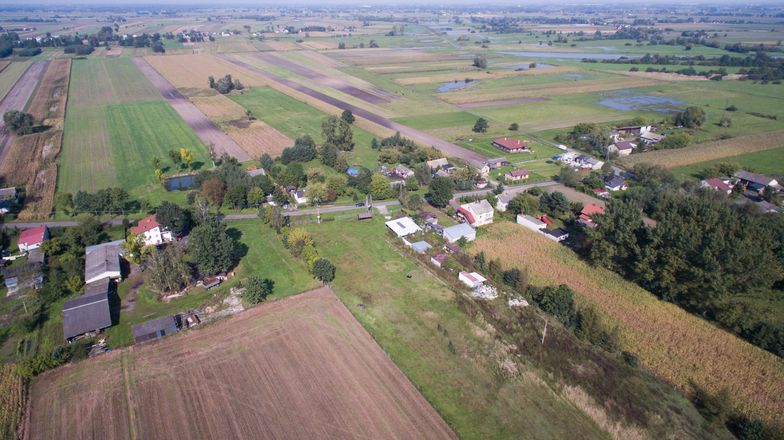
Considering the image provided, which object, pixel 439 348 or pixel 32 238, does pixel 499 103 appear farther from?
pixel 32 238

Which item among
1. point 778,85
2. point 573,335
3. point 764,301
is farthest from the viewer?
point 778,85

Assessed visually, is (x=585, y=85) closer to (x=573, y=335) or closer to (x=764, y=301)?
(x=764, y=301)

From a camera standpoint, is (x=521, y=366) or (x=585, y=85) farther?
(x=585, y=85)

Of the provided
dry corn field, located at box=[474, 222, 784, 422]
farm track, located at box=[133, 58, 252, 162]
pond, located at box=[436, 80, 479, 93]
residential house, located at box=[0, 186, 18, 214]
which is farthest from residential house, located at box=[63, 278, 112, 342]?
pond, located at box=[436, 80, 479, 93]

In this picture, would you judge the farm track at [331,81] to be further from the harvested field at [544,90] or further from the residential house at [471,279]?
the residential house at [471,279]

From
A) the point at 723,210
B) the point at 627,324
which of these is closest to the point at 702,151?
the point at 723,210

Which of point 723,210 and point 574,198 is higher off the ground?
point 723,210
